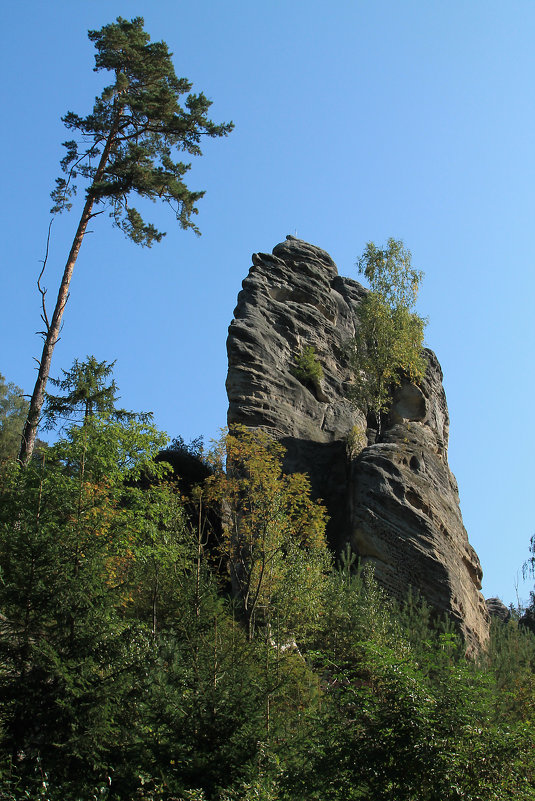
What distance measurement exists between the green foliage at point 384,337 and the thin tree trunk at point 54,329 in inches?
544

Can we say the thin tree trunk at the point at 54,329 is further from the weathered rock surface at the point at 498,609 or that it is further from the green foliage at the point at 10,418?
the weathered rock surface at the point at 498,609

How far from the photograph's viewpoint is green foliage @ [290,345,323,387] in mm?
30156

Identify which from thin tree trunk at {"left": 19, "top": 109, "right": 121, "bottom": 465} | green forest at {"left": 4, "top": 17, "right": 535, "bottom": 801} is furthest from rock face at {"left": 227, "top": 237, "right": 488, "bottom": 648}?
green forest at {"left": 4, "top": 17, "right": 535, "bottom": 801}

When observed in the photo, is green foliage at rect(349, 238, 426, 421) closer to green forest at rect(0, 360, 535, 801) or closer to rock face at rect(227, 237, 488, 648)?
rock face at rect(227, 237, 488, 648)

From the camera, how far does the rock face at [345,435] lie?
78.7 ft

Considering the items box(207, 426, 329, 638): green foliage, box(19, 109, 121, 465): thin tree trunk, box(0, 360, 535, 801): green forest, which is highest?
box(19, 109, 121, 465): thin tree trunk

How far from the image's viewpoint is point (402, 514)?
80.8 ft

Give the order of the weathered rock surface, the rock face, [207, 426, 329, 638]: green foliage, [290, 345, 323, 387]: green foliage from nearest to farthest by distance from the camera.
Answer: [207, 426, 329, 638]: green foliage
the rock face
[290, 345, 323, 387]: green foliage
the weathered rock surface

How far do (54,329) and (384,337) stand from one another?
52.6 feet

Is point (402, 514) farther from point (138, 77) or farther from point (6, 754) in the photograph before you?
point (6, 754)

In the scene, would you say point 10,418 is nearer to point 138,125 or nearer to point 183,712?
point 138,125

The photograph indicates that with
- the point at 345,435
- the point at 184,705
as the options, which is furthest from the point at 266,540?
the point at 345,435

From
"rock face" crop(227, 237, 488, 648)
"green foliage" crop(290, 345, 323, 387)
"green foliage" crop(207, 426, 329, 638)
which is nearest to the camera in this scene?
"green foliage" crop(207, 426, 329, 638)

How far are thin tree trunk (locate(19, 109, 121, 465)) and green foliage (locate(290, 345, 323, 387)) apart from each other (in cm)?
1087
